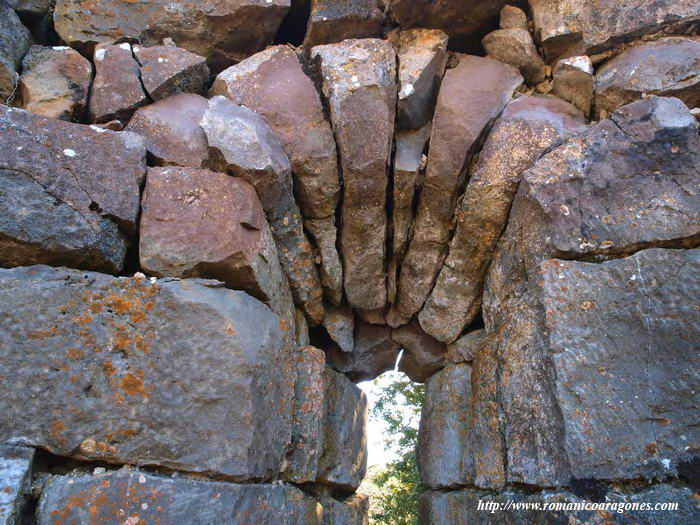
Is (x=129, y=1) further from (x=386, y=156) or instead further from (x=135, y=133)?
(x=386, y=156)

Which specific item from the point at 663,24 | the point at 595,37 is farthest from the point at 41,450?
the point at 663,24

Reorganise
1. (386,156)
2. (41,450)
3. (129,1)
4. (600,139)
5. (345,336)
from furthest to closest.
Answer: (345,336) < (129,1) < (386,156) < (600,139) < (41,450)

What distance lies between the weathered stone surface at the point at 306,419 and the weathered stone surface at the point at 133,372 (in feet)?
1.34

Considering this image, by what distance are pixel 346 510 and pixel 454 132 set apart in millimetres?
2737

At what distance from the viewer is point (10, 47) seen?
10.5 feet

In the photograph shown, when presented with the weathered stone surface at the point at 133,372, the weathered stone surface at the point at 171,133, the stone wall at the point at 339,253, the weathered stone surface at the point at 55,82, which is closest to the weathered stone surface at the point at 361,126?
the stone wall at the point at 339,253

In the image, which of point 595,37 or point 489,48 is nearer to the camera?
point 595,37

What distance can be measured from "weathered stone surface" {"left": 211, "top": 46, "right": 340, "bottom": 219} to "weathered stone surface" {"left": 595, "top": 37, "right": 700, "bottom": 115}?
5.59 ft

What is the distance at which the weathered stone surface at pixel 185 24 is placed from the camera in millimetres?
3551

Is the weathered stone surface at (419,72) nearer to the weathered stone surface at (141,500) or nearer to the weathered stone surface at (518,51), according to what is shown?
the weathered stone surface at (518,51)

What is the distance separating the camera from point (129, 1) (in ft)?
12.2

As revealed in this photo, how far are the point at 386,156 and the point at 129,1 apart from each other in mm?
2070

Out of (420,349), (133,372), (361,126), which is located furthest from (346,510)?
(361,126)

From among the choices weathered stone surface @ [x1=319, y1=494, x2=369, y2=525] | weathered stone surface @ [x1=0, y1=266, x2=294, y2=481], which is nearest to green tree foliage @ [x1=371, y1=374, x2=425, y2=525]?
weathered stone surface @ [x1=319, y1=494, x2=369, y2=525]
